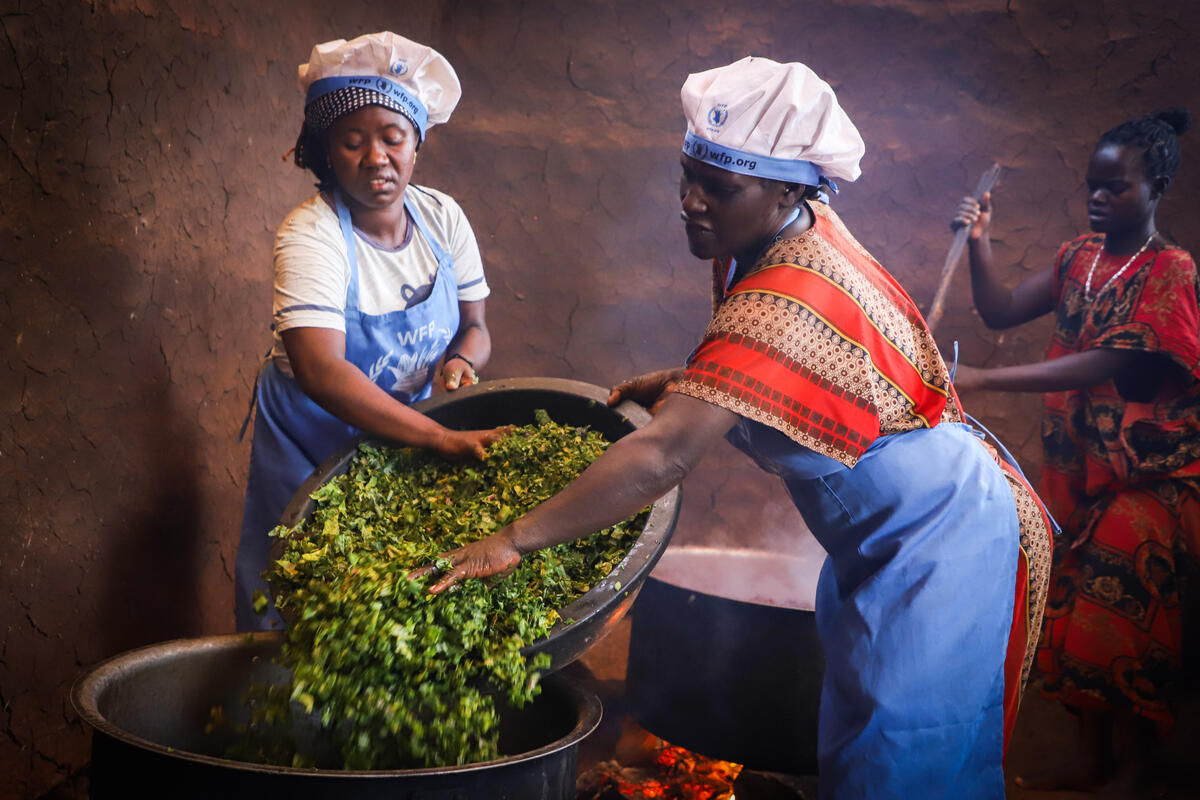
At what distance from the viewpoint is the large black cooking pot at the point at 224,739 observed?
56.0 inches

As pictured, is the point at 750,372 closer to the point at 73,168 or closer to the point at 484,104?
the point at 73,168

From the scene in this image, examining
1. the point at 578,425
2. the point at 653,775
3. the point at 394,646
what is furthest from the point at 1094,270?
the point at 394,646

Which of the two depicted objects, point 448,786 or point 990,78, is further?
point 990,78

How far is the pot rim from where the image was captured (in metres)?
1.42

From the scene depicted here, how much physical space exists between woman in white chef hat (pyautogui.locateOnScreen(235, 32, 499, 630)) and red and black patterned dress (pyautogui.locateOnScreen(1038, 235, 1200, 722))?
8.21ft

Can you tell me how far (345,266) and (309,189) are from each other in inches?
63.8

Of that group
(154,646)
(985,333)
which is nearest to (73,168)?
(154,646)

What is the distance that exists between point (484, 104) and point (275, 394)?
2.55m

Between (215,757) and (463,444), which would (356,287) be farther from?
(215,757)

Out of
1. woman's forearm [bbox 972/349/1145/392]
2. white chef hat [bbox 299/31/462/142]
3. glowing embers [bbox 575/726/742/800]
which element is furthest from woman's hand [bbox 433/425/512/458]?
woman's forearm [bbox 972/349/1145/392]

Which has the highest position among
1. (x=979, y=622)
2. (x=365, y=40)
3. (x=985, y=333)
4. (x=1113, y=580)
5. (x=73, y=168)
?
(x=365, y=40)

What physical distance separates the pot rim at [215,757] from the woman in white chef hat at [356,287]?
0.69 meters

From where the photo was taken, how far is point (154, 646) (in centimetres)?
181

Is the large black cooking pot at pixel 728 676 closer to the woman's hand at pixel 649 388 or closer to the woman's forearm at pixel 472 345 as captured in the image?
the woman's hand at pixel 649 388
